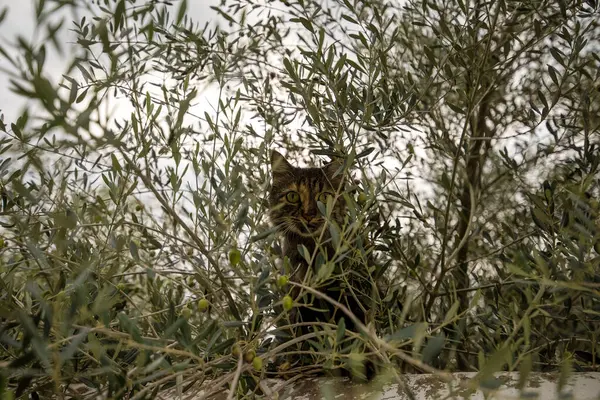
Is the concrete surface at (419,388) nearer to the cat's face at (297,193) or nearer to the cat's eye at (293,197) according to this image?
the cat's face at (297,193)

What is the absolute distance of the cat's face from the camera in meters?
2.99

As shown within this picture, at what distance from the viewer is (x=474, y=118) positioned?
141 inches

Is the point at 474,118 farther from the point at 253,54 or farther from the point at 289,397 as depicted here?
the point at 289,397

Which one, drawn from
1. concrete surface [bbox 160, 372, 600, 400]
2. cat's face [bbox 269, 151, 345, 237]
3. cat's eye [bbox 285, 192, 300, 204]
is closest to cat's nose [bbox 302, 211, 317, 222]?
cat's face [bbox 269, 151, 345, 237]

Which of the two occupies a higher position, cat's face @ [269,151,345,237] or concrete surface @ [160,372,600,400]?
cat's face @ [269,151,345,237]

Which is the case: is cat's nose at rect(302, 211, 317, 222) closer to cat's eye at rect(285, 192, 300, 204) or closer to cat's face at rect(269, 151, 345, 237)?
cat's face at rect(269, 151, 345, 237)

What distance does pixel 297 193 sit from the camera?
319 centimetres

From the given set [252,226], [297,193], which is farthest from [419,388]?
[297,193]

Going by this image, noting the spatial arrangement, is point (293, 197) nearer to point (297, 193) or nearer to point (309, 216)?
point (297, 193)

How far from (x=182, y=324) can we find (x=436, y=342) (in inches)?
22.8

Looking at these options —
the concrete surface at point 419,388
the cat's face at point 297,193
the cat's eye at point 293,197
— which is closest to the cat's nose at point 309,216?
the cat's face at point 297,193

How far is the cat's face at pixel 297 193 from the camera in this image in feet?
9.82

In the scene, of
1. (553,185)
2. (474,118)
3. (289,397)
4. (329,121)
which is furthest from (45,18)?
(474,118)

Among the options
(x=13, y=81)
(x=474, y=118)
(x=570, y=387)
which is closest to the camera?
(x=13, y=81)
